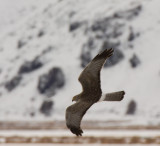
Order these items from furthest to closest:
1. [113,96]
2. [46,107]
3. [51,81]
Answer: [51,81] → [46,107] → [113,96]

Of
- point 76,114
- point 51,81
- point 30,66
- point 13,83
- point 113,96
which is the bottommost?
point 113,96

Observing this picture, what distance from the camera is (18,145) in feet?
152

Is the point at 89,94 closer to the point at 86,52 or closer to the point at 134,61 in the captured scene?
the point at 134,61

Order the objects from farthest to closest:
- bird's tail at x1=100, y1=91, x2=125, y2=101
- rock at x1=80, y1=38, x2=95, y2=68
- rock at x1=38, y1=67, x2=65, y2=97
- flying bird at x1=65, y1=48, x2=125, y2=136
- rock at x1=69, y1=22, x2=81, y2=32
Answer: rock at x1=69, y1=22, x2=81, y2=32 → rock at x1=80, y1=38, x2=95, y2=68 → rock at x1=38, y1=67, x2=65, y2=97 → flying bird at x1=65, y1=48, x2=125, y2=136 → bird's tail at x1=100, y1=91, x2=125, y2=101

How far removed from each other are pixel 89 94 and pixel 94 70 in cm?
88

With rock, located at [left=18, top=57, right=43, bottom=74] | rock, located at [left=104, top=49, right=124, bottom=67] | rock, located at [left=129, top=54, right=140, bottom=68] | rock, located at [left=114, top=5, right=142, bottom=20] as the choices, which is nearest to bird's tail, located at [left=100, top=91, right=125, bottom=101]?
rock, located at [left=129, top=54, right=140, bottom=68]

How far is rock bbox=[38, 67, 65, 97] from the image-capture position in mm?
157250

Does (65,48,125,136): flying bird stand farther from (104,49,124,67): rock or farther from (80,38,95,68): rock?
(80,38,95,68): rock

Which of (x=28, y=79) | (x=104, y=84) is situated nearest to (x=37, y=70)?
(x=28, y=79)

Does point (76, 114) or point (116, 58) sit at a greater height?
point (116, 58)

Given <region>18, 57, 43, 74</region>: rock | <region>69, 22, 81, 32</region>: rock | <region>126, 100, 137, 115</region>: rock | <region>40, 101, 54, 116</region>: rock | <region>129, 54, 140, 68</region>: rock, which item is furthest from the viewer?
<region>69, 22, 81, 32</region>: rock

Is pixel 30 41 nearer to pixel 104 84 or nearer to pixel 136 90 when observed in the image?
pixel 104 84

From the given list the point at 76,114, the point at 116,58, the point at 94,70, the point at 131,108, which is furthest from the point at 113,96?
the point at 116,58

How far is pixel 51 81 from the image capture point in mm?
159000
